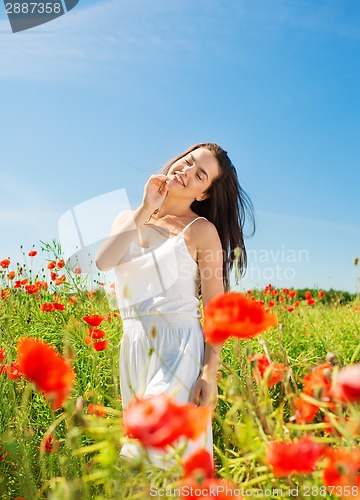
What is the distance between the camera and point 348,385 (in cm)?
89

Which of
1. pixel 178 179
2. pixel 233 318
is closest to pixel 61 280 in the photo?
pixel 178 179

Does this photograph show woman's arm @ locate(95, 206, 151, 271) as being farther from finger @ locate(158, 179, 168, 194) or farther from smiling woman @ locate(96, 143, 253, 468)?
finger @ locate(158, 179, 168, 194)

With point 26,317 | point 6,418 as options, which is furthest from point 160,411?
point 26,317

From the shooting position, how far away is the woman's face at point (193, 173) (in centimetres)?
249

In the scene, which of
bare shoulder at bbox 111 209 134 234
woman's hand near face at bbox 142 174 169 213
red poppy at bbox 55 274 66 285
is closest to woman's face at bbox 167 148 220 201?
woman's hand near face at bbox 142 174 169 213

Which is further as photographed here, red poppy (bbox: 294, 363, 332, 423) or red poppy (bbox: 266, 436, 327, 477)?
red poppy (bbox: 294, 363, 332, 423)

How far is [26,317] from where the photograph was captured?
426 cm

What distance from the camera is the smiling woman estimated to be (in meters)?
2.09

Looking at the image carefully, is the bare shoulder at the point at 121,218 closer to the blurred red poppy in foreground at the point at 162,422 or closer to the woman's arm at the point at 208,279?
the woman's arm at the point at 208,279

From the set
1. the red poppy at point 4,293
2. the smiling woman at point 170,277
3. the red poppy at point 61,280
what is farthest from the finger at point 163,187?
the red poppy at point 4,293

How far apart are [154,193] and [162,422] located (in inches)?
60.6

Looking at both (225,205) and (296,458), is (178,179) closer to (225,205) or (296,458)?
(225,205)

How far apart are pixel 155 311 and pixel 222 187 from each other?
2.81 ft

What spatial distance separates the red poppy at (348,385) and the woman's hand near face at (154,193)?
1414 millimetres
